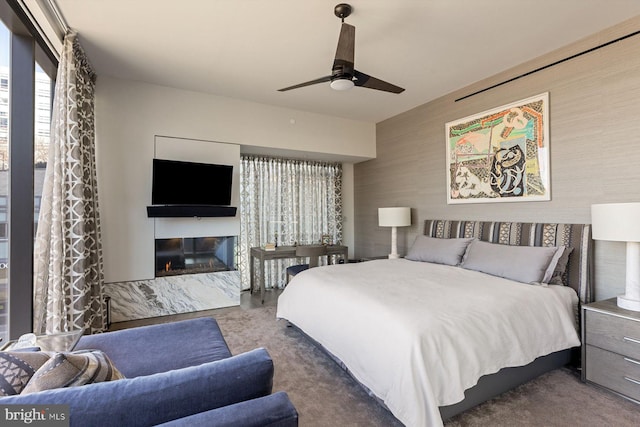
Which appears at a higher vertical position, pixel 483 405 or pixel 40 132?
pixel 40 132

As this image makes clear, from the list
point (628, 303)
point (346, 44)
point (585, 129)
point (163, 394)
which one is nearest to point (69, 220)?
point (163, 394)

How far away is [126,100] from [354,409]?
4022 mm

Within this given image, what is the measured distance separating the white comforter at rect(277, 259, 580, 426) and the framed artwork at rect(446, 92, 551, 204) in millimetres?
1142

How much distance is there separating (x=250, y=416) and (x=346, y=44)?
226 cm

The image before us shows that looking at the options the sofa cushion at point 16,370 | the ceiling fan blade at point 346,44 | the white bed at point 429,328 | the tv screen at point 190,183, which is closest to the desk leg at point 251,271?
the tv screen at point 190,183

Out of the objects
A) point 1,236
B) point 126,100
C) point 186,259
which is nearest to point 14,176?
point 1,236

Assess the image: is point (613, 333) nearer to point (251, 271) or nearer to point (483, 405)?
point (483, 405)

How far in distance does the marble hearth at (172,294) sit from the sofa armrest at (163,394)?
316 centimetres

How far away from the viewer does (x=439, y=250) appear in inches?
141

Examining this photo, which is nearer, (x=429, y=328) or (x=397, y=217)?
(x=429, y=328)

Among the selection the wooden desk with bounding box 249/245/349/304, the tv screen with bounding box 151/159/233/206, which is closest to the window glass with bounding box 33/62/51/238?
the tv screen with bounding box 151/159/233/206

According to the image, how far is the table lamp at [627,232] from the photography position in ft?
6.73

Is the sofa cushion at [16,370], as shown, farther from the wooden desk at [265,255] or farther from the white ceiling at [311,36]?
the wooden desk at [265,255]

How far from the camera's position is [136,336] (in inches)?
75.7
